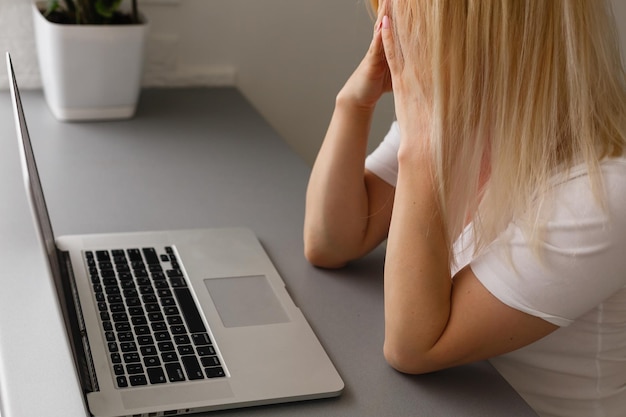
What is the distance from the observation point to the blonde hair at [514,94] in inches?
36.6

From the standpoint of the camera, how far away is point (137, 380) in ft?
2.89

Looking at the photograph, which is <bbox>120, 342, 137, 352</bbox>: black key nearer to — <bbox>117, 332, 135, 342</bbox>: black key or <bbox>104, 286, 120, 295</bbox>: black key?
<bbox>117, 332, 135, 342</bbox>: black key

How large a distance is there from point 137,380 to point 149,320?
122 millimetres

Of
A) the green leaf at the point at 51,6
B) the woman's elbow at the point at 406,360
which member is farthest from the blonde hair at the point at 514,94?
the green leaf at the point at 51,6

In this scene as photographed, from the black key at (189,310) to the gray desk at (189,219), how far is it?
0.46ft

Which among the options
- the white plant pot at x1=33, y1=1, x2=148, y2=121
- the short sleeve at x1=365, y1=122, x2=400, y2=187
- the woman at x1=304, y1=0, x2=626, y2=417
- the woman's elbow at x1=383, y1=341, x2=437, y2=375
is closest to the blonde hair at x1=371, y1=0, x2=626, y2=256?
the woman at x1=304, y1=0, x2=626, y2=417

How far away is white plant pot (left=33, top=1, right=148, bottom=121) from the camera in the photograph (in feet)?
5.09

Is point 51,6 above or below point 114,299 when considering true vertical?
above

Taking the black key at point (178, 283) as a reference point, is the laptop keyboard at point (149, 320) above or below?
above

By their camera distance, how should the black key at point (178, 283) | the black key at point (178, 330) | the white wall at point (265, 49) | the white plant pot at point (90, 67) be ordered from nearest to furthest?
the black key at point (178, 330) → the black key at point (178, 283) → the white plant pot at point (90, 67) → the white wall at point (265, 49)

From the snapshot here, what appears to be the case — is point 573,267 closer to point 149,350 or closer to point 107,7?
point 149,350

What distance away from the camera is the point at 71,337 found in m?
0.89

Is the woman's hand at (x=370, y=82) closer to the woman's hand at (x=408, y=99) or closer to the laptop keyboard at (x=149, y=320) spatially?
the woman's hand at (x=408, y=99)

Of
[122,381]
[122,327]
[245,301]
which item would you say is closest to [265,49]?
[245,301]
